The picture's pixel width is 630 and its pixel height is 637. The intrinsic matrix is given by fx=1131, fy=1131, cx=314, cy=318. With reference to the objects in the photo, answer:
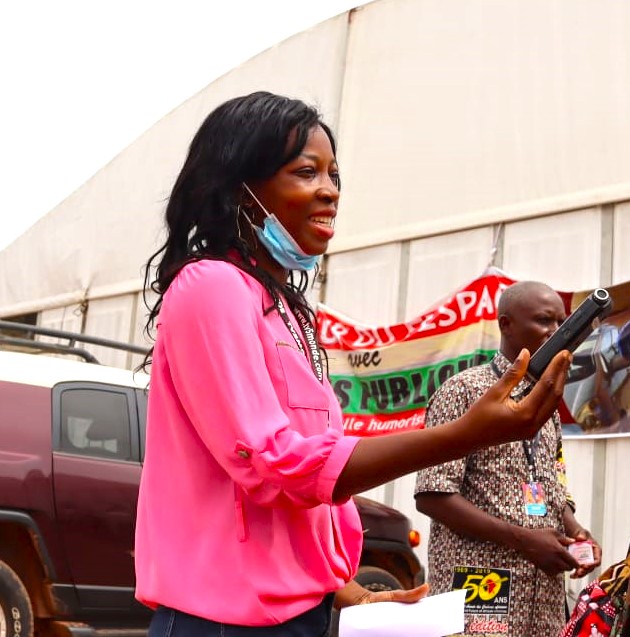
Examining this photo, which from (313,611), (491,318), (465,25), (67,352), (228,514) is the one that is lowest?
(313,611)

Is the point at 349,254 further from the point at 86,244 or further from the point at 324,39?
the point at 86,244

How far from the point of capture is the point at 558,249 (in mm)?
8828

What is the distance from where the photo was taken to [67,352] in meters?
7.12

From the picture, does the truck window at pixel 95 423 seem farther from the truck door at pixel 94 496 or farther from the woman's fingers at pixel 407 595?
the woman's fingers at pixel 407 595

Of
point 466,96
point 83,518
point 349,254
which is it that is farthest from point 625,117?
point 83,518

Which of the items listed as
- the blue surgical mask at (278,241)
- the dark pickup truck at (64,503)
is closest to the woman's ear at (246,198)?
the blue surgical mask at (278,241)

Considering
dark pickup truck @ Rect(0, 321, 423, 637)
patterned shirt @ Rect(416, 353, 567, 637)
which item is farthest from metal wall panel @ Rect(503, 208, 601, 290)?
patterned shirt @ Rect(416, 353, 567, 637)

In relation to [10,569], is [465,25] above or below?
above

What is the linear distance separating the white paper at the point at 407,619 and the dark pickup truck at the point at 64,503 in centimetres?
430

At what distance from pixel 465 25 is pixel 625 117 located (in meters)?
2.10

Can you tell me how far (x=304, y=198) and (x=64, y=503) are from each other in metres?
4.48

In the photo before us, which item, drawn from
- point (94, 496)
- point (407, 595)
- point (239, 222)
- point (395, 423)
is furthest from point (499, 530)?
point (395, 423)

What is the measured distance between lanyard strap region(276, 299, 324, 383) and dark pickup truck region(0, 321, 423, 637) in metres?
4.28

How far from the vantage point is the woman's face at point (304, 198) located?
1.88 metres
